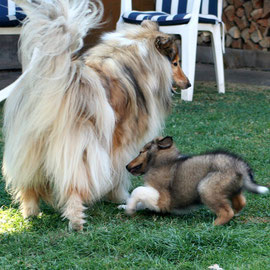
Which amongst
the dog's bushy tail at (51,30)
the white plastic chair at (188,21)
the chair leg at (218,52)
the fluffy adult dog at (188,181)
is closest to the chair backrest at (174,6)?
the white plastic chair at (188,21)

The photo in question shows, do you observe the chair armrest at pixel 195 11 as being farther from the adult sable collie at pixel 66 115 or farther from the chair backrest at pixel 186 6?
the adult sable collie at pixel 66 115

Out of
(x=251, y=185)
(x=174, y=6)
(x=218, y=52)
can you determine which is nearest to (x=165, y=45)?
(x=251, y=185)

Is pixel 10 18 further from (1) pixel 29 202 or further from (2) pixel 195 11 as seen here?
(1) pixel 29 202

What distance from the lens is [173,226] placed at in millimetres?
3332

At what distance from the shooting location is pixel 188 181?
3.45 m

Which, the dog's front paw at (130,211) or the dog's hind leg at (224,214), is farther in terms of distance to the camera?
the dog's front paw at (130,211)

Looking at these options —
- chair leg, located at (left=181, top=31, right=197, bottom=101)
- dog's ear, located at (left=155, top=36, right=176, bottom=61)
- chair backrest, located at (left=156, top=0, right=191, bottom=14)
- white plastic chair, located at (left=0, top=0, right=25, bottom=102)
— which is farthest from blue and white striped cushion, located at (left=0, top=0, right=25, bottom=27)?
chair backrest, located at (left=156, top=0, right=191, bottom=14)

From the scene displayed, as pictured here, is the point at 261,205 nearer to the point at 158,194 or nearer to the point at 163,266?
the point at 158,194

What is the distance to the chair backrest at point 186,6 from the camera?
7910mm

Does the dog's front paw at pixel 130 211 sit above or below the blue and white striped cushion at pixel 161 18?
below

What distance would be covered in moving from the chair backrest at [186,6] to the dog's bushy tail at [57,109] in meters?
4.72

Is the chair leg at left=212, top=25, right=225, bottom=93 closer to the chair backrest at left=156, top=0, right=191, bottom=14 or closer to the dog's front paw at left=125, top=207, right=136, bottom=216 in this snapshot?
the chair backrest at left=156, top=0, right=191, bottom=14

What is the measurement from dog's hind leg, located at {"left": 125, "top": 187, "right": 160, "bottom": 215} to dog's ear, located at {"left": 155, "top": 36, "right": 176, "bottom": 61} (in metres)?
1.03

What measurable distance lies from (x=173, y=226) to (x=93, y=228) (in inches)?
19.1
